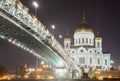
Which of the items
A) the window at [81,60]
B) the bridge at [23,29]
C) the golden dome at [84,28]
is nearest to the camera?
the bridge at [23,29]

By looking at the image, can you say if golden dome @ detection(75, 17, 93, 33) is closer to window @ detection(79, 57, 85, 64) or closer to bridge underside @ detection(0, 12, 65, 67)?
window @ detection(79, 57, 85, 64)

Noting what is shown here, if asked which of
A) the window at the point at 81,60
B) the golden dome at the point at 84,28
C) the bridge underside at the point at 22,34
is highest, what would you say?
the golden dome at the point at 84,28

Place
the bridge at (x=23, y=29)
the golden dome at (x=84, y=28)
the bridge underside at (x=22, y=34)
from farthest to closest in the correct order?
1. the golden dome at (x=84, y=28)
2. the bridge underside at (x=22, y=34)
3. the bridge at (x=23, y=29)

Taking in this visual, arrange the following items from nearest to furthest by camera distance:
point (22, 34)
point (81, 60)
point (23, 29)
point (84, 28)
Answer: point (23, 29)
point (22, 34)
point (81, 60)
point (84, 28)

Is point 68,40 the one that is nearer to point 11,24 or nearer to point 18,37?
point 18,37

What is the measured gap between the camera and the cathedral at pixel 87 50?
164750mm

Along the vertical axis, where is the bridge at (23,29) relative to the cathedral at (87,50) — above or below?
below

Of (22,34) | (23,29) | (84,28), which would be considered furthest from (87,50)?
(23,29)

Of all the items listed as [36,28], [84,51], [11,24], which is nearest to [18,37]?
[36,28]

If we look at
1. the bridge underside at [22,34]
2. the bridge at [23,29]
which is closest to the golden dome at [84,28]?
the bridge underside at [22,34]

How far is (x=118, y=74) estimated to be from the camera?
132m

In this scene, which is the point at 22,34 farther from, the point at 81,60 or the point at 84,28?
the point at 84,28

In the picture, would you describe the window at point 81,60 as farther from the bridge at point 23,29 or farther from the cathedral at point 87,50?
the bridge at point 23,29

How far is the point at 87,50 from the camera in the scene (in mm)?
165125
